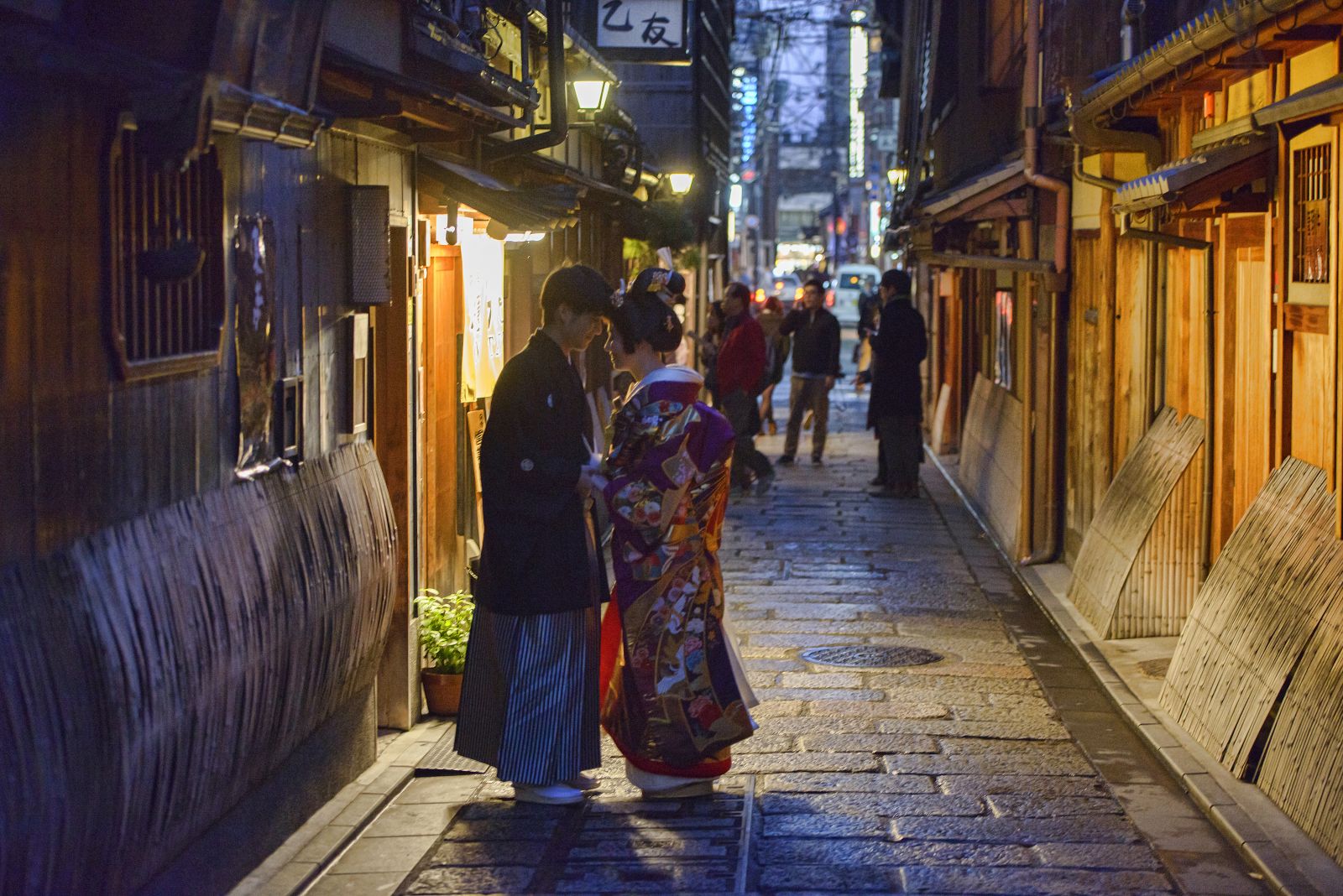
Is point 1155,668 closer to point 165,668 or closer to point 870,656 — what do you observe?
point 870,656

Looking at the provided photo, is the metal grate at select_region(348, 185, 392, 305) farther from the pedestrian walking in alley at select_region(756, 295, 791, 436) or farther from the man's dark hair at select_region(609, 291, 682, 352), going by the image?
the pedestrian walking in alley at select_region(756, 295, 791, 436)

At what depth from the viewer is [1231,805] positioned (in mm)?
7398

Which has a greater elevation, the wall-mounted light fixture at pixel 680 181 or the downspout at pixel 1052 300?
the wall-mounted light fixture at pixel 680 181

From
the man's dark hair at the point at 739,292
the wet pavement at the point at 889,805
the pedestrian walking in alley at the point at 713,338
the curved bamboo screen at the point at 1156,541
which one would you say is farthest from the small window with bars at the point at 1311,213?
the pedestrian walking in alley at the point at 713,338

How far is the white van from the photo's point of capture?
6562 centimetres

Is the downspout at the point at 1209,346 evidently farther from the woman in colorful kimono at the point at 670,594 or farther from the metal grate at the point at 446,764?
the metal grate at the point at 446,764

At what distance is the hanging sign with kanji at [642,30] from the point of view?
18.4m

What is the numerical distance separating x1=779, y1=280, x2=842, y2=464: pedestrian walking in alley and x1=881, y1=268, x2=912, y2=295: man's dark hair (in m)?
2.12

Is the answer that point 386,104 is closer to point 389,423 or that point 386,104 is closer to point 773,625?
point 389,423

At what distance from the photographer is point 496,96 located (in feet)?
33.4

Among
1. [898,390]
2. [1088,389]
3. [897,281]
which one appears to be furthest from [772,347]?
[1088,389]

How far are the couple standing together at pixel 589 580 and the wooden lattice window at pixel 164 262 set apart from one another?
1.80 m

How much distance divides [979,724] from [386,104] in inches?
186

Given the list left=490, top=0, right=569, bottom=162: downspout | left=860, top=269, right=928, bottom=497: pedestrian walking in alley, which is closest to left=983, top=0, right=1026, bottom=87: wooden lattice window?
left=860, top=269, right=928, bottom=497: pedestrian walking in alley
